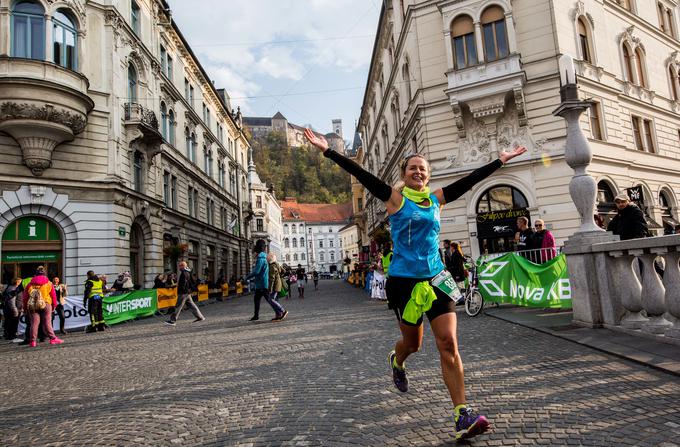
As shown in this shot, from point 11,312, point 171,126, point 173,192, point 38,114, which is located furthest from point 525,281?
point 171,126

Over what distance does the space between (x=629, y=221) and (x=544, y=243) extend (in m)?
2.70

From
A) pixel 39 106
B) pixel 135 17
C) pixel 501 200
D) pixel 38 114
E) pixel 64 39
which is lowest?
pixel 501 200

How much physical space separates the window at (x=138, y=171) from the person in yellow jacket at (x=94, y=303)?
10.6m

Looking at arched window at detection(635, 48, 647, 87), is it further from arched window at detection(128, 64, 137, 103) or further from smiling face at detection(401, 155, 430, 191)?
smiling face at detection(401, 155, 430, 191)

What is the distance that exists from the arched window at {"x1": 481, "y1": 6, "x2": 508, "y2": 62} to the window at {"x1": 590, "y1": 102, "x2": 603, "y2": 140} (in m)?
5.54

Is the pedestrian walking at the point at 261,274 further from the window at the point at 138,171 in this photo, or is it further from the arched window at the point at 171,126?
the arched window at the point at 171,126

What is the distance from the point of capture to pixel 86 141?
19422 millimetres

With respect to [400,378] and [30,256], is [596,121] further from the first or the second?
[30,256]

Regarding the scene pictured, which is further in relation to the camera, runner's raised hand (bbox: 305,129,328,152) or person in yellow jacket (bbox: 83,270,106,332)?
person in yellow jacket (bbox: 83,270,106,332)

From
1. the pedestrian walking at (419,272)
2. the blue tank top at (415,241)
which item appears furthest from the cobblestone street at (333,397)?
the blue tank top at (415,241)

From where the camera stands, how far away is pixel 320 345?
7.42m

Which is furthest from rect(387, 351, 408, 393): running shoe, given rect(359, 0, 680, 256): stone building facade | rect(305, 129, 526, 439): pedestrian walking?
rect(359, 0, 680, 256): stone building facade

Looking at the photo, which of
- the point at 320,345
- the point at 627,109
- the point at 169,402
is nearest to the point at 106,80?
the point at 320,345

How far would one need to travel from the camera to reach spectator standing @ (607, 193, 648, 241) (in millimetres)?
7715
